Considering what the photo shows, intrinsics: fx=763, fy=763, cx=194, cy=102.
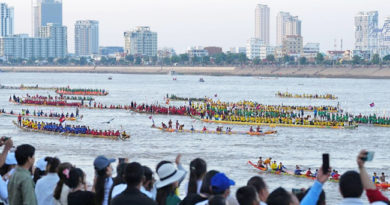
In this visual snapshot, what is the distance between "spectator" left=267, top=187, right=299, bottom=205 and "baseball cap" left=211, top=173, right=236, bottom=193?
1.94 feet

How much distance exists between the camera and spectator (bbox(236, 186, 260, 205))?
9297mm

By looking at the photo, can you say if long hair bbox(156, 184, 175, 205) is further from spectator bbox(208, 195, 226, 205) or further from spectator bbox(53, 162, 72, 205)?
spectator bbox(208, 195, 226, 205)

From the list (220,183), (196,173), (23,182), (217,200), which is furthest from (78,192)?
(217,200)

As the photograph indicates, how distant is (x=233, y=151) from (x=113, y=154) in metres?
8.00

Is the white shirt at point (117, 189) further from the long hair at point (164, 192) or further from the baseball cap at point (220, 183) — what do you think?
the baseball cap at point (220, 183)

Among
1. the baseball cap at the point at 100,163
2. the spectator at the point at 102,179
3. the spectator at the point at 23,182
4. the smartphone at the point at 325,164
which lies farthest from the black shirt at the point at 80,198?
the smartphone at the point at 325,164

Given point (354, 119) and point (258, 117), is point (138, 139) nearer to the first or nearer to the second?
point (258, 117)

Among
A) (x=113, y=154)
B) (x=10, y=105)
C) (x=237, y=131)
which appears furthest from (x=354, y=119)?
(x=10, y=105)

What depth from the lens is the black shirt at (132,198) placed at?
967 centimetres

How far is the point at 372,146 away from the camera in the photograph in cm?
5406

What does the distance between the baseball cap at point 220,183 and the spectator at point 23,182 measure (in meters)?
2.81

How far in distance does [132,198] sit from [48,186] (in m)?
2.58

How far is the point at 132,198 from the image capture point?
9750 mm

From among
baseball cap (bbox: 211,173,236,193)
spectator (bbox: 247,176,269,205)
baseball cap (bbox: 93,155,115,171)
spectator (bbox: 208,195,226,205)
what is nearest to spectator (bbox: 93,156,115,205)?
baseball cap (bbox: 93,155,115,171)
